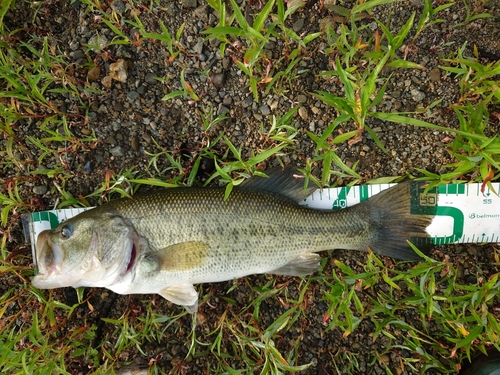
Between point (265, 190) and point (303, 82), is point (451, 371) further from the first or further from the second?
point (303, 82)

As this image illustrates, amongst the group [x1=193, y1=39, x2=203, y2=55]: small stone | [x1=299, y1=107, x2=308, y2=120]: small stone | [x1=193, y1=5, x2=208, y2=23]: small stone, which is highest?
[x1=193, y1=5, x2=208, y2=23]: small stone

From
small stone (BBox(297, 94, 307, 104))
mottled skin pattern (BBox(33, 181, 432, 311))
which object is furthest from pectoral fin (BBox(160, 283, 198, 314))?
small stone (BBox(297, 94, 307, 104))

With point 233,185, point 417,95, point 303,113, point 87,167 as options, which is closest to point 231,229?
point 233,185

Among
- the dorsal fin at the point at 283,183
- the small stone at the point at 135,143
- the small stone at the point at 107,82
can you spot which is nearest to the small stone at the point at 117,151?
the small stone at the point at 135,143

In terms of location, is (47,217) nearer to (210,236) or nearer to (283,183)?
(210,236)

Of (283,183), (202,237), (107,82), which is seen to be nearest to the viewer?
(202,237)

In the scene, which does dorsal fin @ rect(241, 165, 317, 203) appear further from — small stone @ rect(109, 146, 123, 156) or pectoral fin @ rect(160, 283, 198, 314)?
small stone @ rect(109, 146, 123, 156)
